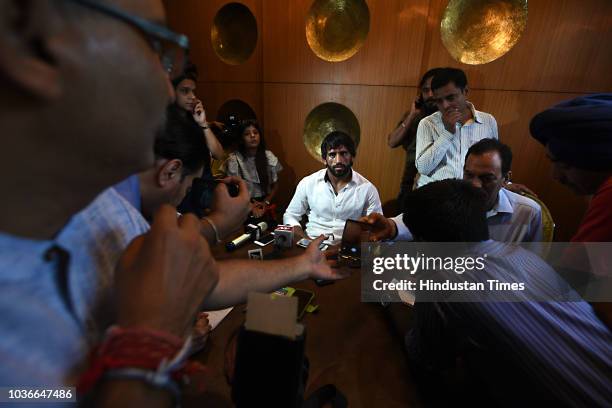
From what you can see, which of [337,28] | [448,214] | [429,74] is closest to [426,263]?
[448,214]

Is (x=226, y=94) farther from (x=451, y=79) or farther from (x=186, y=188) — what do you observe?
(x=451, y=79)

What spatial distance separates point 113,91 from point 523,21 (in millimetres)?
3429

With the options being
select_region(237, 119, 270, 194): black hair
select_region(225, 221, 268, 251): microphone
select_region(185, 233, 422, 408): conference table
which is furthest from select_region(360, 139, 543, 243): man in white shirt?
select_region(237, 119, 270, 194): black hair

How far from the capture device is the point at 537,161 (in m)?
2.75

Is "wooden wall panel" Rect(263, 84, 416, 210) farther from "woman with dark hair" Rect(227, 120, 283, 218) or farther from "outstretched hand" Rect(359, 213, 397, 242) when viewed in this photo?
"outstretched hand" Rect(359, 213, 397, 242)

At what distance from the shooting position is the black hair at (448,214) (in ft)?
3.46

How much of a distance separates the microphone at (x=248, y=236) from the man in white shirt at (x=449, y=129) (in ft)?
4.82

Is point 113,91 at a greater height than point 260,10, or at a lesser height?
lesser

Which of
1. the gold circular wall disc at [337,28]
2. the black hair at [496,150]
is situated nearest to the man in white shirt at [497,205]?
the black hair at [496,150]

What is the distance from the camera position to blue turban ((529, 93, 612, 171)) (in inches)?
43.4

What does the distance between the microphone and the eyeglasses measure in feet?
3.87

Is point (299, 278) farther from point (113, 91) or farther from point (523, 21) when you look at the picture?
point (523, 21)

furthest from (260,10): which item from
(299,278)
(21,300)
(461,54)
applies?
(21,300)

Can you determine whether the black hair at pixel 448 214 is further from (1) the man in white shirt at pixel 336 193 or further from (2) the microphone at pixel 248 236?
(1) the man in white shirt at pixel 336 193
